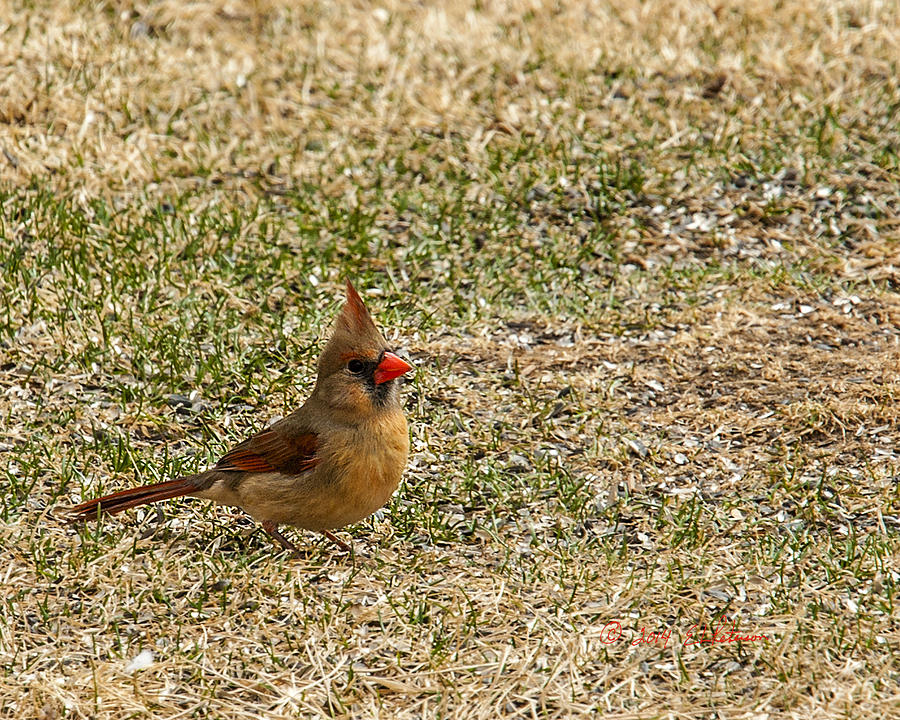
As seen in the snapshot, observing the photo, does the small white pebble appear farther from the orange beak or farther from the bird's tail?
the orange beak

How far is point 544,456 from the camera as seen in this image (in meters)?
4.91

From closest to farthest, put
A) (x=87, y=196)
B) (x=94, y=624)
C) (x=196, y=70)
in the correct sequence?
(x=94, y=624)
(x=87, y=196)
(x=196, y=70)

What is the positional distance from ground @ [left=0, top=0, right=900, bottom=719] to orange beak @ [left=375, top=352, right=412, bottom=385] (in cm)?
65

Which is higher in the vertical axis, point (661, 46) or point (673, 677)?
point (661, 46)

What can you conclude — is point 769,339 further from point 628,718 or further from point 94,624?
point 94,624

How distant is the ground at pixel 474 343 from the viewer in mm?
3910

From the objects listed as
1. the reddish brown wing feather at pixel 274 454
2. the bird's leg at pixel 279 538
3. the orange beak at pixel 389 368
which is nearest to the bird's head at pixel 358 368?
the orange beak at pixel 389 368

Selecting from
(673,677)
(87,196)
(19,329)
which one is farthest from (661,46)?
(673,677)

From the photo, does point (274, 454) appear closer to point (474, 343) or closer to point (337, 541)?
point (337, 541)

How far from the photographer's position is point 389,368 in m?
4.12

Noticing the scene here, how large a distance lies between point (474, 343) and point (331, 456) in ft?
5.20

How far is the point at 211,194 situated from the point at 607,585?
335cm

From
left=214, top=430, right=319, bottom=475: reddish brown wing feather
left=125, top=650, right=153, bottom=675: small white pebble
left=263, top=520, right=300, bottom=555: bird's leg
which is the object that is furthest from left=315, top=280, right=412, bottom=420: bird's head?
left=125, top=650, right=153, bottom=675: small white pebble

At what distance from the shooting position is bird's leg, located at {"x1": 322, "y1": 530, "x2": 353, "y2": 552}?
14.6 feet
